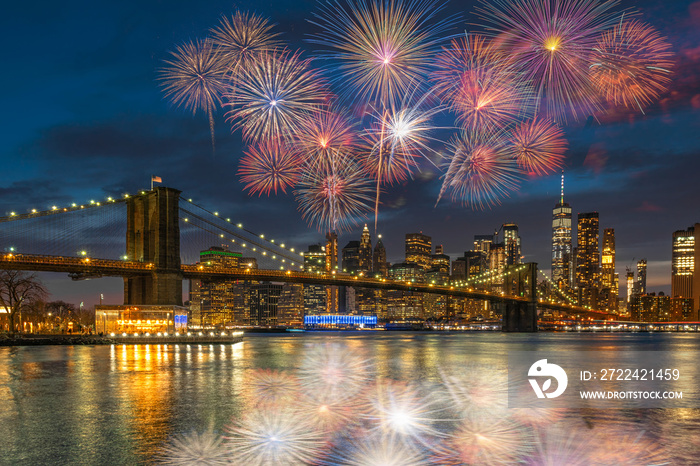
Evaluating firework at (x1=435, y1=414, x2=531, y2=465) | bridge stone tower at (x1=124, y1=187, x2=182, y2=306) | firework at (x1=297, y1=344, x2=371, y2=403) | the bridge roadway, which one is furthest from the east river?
bridge stone tower at (x1=124, y1=187, x2=182, y2=306)

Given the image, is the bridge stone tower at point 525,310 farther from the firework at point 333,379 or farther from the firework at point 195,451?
the firework at point 195,451

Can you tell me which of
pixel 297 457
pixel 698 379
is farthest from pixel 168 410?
pixel 698 379

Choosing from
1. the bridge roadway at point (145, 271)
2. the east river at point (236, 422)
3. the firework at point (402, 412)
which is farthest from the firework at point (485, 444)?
the bridge roadway at point (145, 271)

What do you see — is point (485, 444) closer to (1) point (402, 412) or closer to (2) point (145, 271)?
(1) point (402, 412)

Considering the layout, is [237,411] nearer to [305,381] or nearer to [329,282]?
[305,381]

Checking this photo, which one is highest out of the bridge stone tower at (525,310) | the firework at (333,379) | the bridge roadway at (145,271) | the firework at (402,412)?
the bridge roadway at (145,271)

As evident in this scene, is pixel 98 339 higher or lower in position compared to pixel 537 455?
lower
